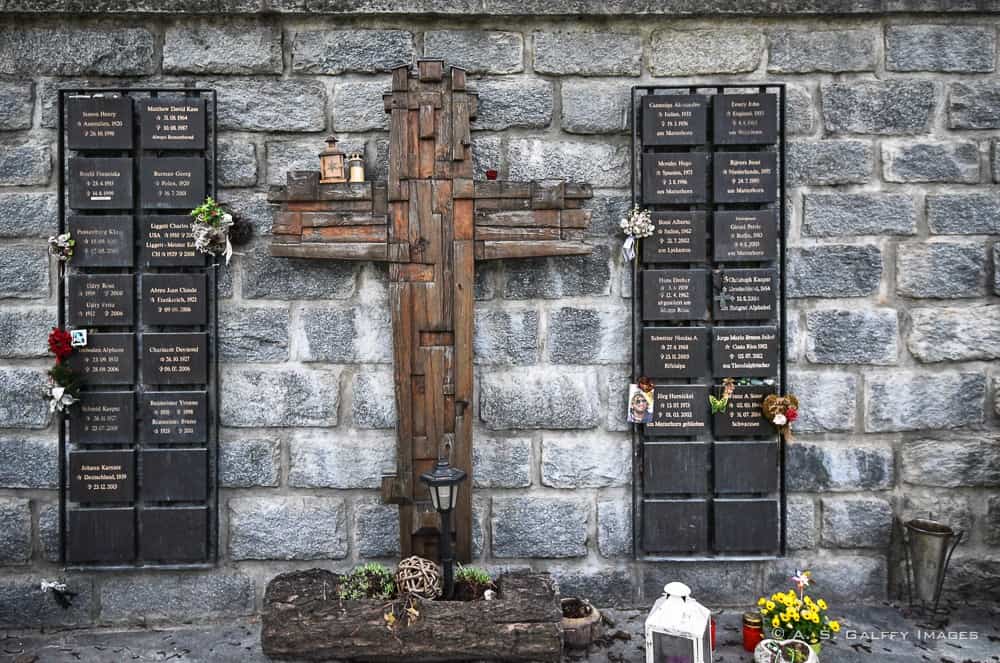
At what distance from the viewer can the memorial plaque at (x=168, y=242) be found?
144 inches

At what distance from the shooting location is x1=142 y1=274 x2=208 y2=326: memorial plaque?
3654 mm

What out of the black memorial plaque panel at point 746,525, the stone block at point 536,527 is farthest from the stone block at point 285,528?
the black memorial plaque panel at point 746,525

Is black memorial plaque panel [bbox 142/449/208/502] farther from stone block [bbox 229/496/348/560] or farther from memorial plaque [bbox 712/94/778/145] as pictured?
memorial plaque [bbox 712/94/778/145]

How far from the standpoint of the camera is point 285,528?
12.3 ft

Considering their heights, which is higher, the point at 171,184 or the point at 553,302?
the point at 171,184

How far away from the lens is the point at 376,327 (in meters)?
3.74

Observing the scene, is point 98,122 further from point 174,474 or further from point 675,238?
point 675,238

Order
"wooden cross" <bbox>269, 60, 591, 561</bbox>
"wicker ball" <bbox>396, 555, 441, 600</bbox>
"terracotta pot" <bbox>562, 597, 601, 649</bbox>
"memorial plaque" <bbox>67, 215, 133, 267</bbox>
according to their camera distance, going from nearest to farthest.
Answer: "wicker ball" <bbox>396, 555, 441, 600</bbox>, "terracotta pot" <bbox>562, 597, 601, 649</bbox>, "wooden cross" <bbox>269, 60, 591, 561</bbox>, "memorial plaque" <bbox>67, 215, 133, 267</bbox>

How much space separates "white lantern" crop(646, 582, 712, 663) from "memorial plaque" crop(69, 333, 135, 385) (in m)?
2.81

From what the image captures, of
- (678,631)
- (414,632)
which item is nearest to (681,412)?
(678,631)

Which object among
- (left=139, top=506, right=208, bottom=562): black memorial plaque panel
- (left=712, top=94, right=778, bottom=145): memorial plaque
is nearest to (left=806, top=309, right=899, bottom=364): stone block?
(left=712, top=94, right=778, bottom=145): memorial plaque

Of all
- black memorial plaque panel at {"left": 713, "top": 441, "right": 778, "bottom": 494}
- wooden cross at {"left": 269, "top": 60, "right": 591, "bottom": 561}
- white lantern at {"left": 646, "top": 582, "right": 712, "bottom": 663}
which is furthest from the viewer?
black memorial plaque panel at {"left": 713, "top": 441, "right": 778, "bottom": 494}

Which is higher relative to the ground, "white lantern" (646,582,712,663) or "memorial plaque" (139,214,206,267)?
"memorial plaque" (139,214,206,267)

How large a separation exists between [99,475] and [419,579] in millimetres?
1788
